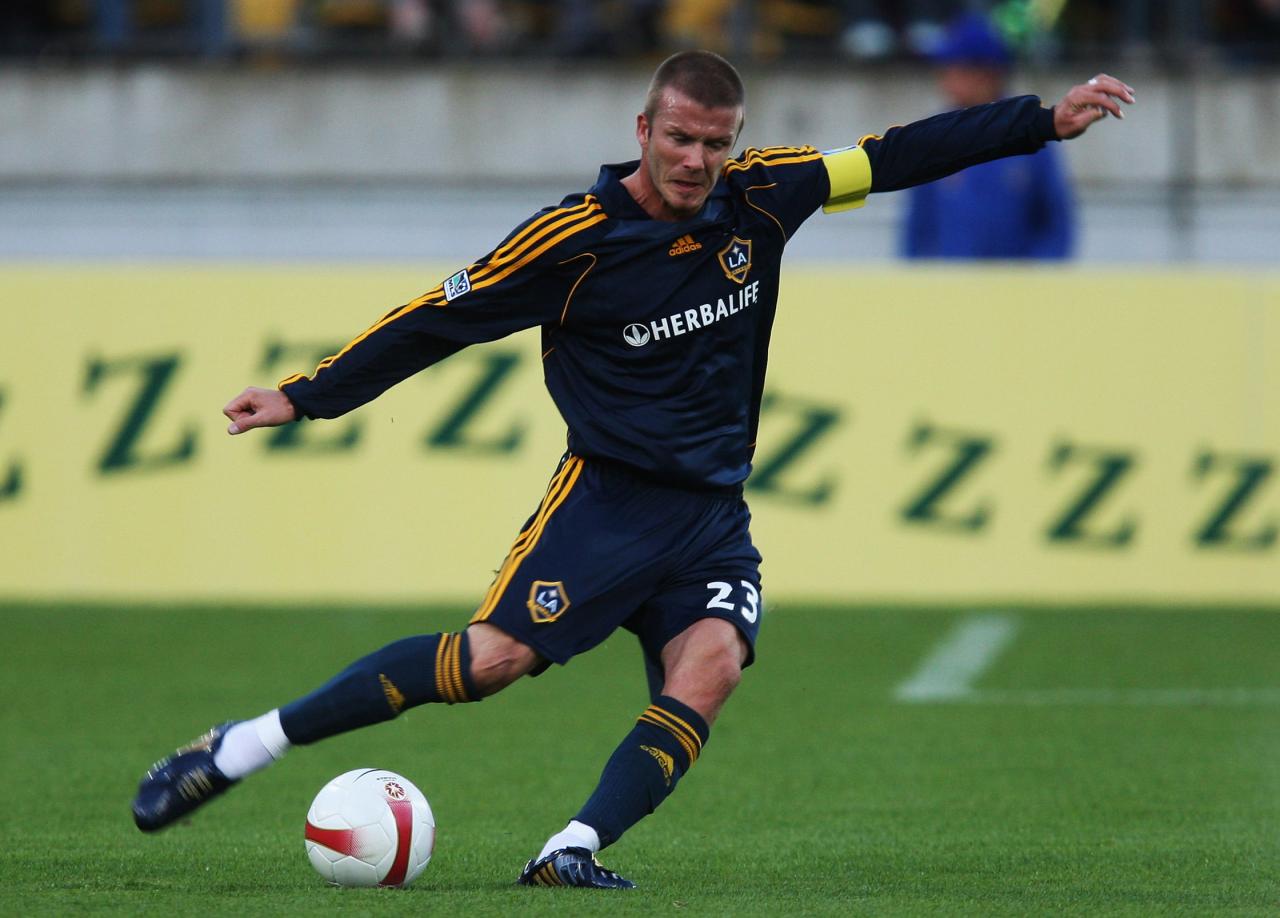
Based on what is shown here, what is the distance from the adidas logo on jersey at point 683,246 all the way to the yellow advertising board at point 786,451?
544cm

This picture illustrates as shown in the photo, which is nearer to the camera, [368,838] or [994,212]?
[368,838]

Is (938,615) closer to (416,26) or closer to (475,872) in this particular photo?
(475,872)

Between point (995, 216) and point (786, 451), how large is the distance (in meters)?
1.55

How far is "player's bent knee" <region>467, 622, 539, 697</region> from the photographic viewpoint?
4.79m

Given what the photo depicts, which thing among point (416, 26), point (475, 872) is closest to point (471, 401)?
point (475, 872)

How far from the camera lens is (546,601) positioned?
486cm

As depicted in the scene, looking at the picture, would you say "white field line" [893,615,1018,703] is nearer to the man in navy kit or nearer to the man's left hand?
the man in navy kit

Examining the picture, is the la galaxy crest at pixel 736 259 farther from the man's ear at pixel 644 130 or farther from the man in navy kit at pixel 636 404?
the man's ear at pixel 644 130

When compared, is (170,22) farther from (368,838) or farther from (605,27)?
(368,838)

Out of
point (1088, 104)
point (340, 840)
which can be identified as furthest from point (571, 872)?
point (1088, 104)

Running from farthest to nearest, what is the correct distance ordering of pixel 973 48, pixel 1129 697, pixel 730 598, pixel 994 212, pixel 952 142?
pixel 994 212, pixel 973 48, pixel 1129 697, pixel 952 142, pixel 730 598

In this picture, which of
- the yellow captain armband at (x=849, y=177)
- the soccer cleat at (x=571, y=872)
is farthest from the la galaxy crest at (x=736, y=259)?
the soccer cleat at (x=571, y=872)

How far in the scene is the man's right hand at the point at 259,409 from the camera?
483 centimetres

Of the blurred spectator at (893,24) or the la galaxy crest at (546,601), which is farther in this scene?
the blurred spectator at (893,24)
